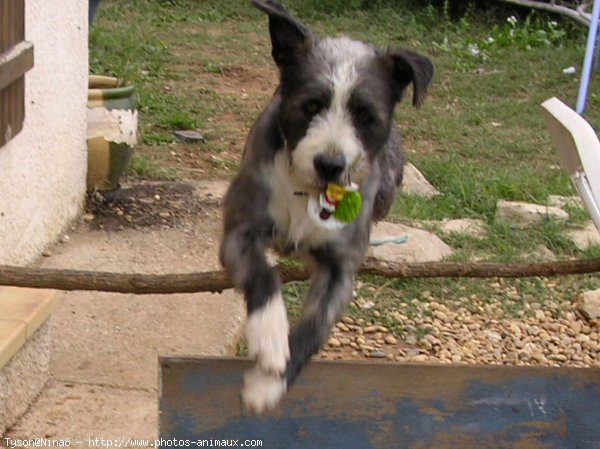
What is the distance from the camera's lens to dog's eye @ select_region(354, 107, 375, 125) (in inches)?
119

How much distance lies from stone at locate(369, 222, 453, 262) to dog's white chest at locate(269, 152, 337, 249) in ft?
8.12

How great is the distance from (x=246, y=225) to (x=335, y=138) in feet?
1.64

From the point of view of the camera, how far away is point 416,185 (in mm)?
7137

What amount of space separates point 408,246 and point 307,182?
3088 mm

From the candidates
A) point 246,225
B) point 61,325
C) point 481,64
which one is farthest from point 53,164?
point 481,64

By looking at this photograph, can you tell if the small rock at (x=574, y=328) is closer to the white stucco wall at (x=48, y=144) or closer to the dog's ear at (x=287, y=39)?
the white stucco wall at (x=48, y=144)

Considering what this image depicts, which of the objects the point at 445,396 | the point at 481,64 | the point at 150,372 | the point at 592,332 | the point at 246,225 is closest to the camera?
the point at 246,225

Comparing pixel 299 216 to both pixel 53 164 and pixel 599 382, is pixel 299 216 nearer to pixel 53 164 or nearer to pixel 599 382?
pixel 599 382

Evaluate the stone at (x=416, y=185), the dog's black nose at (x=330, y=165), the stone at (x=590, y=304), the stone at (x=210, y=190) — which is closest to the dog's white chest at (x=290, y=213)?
the dog's black nose at (x=330, y=165)

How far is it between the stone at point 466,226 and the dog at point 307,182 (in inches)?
118

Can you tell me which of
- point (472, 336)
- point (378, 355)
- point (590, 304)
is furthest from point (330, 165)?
point (590, 304)

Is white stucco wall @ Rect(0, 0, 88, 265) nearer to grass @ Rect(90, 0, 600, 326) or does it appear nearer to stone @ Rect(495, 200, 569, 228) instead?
grass @ Rect(90, 0, 600, 326)

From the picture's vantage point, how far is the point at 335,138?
2.91m

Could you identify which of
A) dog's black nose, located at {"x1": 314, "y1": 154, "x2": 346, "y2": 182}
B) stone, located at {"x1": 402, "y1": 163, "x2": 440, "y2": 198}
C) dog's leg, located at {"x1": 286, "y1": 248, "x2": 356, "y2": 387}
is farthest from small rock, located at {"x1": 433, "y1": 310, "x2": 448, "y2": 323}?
dog's black nose, located at {"x1": 314, "y1": 154, "x2": 346, "y2": 182}
